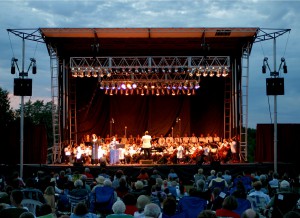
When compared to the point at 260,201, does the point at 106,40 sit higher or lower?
higher

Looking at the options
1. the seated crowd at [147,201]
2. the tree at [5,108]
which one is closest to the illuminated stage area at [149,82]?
the tree at [5,108]

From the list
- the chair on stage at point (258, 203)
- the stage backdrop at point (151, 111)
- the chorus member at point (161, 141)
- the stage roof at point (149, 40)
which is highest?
the stage roof at point (149, 40)

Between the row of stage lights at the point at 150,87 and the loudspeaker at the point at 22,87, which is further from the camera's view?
the row of stage lights at the point at 150,87

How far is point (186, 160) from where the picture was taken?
24609mm

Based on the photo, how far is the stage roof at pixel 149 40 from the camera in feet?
76.8

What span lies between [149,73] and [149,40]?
63.7 inches

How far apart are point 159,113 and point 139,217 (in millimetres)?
20856

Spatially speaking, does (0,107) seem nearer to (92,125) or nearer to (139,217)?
(92,125)

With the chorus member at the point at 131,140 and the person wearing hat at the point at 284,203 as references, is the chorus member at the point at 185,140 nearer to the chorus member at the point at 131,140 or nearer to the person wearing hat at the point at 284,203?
the chorus member at the point at 131,140

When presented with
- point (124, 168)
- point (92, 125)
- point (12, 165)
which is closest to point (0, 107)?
point (92, 125)

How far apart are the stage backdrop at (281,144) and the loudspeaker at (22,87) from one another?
36.3ft

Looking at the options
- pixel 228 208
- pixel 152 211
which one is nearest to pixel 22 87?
pixel 228 208

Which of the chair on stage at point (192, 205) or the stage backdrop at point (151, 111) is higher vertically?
the stage backdrop at point (151, 111)

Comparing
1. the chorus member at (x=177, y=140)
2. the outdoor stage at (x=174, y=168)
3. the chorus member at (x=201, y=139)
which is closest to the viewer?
the outdoor stage at (x=174, y=168)
